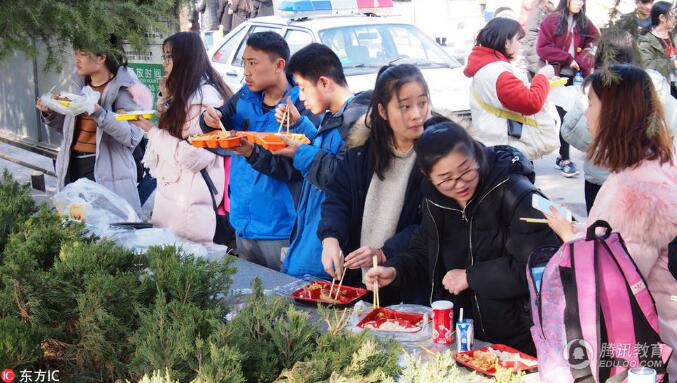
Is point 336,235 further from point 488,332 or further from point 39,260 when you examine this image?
point 39,260

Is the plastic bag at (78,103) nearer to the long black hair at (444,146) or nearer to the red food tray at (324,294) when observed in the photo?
the red food tray at (324,294)

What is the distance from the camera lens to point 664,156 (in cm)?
308

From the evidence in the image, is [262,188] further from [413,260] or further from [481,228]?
[481,228]

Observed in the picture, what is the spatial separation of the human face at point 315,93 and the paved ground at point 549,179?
3.92 m

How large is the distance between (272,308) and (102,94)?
329 centimetres

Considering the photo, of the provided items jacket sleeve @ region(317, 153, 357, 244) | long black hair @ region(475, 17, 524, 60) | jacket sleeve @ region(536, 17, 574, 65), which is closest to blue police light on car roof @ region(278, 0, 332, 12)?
jacket sleeve @ region(536, 17, 574, 65)

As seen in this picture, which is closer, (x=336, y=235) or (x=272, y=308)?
(x=272, y=308)

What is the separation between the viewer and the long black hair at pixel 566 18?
838cm

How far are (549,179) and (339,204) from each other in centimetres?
564

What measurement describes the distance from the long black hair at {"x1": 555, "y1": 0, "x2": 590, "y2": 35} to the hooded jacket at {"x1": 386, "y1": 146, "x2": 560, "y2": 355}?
5.48 m

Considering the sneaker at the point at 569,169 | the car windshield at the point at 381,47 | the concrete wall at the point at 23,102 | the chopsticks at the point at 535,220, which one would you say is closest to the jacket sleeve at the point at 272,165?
the chopsticks at the point at 535,220

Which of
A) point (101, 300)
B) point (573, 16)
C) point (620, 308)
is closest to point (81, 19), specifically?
point (101, 300)

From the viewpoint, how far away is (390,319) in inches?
131

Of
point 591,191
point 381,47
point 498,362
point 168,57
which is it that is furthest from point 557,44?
point 498,362
